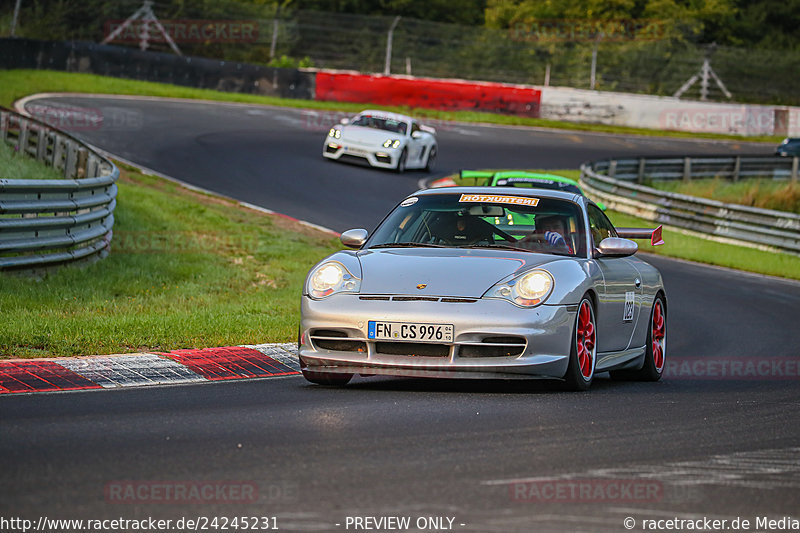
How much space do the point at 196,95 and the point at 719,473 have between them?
108 feet

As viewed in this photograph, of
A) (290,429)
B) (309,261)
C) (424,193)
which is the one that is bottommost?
(309,261)

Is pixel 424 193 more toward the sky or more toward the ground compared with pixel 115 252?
more toward the sky

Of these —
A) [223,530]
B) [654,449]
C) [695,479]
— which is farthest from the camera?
[654,449]

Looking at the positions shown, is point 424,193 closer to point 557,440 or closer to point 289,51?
point 557,440

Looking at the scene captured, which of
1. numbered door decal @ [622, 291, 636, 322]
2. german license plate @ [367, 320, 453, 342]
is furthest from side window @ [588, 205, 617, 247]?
A: german license plate @ [367, 320, 453, 342]

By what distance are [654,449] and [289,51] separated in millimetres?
36223

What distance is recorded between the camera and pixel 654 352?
371 inches

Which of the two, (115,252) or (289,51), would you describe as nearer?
(115,252)

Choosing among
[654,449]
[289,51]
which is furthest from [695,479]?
[289,51]

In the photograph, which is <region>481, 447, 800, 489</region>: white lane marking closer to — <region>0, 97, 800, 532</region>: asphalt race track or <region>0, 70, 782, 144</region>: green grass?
<region>0, 97, 800, 532</region>: asphalt race track

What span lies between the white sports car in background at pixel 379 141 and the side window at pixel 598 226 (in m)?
18.4

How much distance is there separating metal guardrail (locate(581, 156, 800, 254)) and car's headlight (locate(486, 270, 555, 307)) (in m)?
16.1

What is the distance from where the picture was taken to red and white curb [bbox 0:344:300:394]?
7168 mm

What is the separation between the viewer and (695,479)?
16.1 ft
